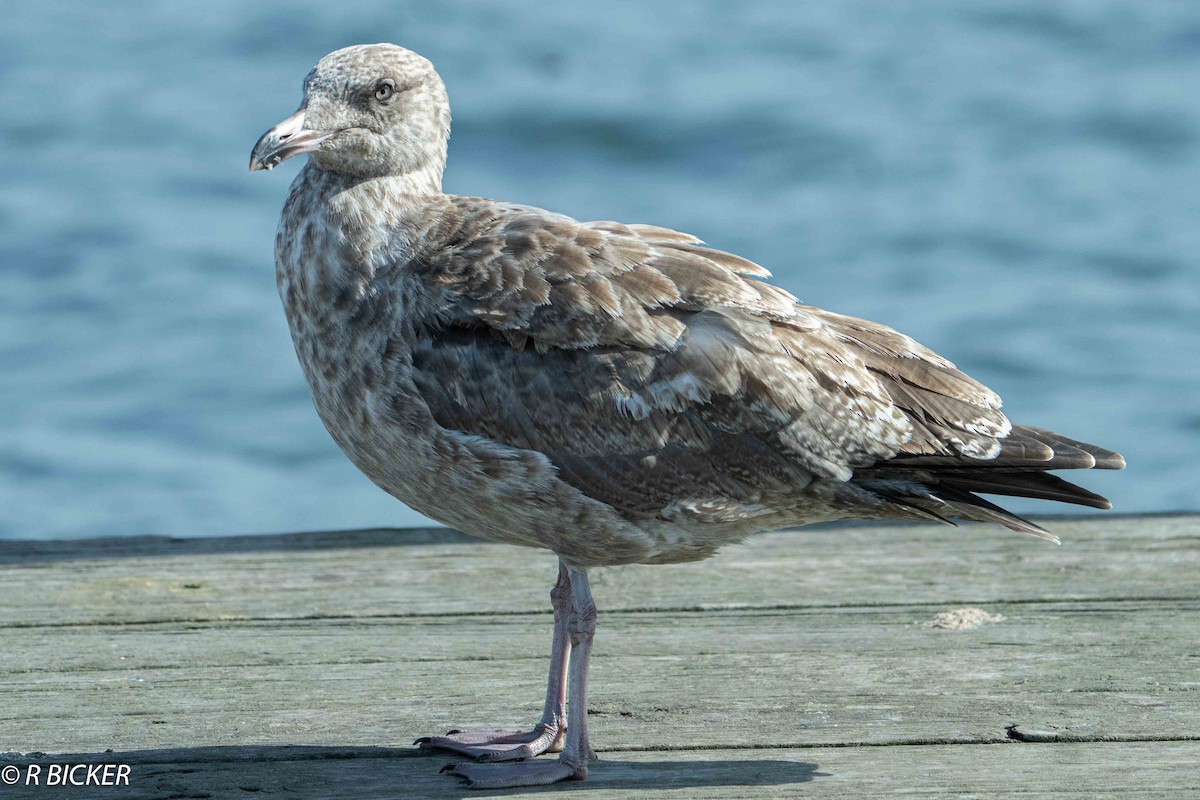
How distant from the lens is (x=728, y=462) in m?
3.96

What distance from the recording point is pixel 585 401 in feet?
12.9

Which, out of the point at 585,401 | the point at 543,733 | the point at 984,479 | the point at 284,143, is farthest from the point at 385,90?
the point at 984,479

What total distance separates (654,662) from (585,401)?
41.3 inches

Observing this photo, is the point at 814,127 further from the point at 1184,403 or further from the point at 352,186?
the point at 352,186

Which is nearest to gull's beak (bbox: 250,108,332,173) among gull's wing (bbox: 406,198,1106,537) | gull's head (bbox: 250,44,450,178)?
gull's head (bbox: 250,44,450,178)

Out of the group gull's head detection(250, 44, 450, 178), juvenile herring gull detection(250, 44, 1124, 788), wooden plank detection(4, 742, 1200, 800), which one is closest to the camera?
wooden plank detection(4, 742, 1200, 800)

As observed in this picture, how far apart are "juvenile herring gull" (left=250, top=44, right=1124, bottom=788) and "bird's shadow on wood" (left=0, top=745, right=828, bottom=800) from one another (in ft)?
0.30

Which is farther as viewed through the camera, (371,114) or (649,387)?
(371,114)

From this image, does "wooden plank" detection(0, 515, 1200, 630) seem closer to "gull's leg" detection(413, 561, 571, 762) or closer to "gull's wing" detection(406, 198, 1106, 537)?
"gull's leg" detection(413, 561, 571, 762)

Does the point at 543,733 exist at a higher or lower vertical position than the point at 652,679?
lower

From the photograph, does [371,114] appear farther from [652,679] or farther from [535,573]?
[535,573]

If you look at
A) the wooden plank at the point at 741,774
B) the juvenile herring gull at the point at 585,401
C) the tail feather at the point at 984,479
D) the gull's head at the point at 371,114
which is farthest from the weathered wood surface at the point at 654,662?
the gull's head at the point at 371,114

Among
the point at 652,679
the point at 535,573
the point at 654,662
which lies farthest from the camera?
the point at 535,573

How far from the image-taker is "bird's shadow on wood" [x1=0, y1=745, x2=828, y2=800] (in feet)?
12.5
